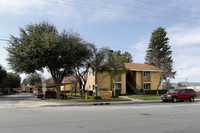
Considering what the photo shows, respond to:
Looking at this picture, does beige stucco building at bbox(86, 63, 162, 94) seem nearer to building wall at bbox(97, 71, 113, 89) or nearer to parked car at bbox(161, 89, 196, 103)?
building wall at bbox(97, 71, 113, 89)

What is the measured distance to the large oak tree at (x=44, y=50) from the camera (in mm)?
22641

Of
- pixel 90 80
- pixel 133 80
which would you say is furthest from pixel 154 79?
pixel 90 80

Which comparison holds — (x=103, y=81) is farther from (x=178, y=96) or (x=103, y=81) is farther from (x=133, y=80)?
(x=178, y=96)

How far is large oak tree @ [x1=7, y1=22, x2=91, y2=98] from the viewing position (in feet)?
74.3

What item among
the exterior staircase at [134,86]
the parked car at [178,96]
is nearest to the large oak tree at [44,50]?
the parked car at [178,96]

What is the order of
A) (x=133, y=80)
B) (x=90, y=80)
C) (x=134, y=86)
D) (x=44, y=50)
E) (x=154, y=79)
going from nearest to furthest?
(x=44, y=50), (x=134, y=86), (x=133, y=80), (x=90, y=80), (x=154, y=79)

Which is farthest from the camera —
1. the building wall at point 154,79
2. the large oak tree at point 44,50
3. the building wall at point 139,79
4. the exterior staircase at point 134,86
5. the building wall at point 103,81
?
the building wall at point 154,79

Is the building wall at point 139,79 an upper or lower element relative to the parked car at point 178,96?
upper

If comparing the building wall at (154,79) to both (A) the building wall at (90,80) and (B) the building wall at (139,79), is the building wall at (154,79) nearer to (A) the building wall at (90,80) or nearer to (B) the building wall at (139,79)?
(B) the building wall at (139,79)

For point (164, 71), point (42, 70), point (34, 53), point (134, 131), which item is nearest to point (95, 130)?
point (134, 131)

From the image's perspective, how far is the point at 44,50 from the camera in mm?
22422

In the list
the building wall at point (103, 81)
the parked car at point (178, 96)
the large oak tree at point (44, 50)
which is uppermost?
the large oak tree at point (44, 50)

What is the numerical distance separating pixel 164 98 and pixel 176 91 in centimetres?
181

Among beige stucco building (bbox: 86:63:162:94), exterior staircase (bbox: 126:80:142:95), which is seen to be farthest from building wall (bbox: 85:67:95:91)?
exterior staircase (bbox: 126:80:142:95)
